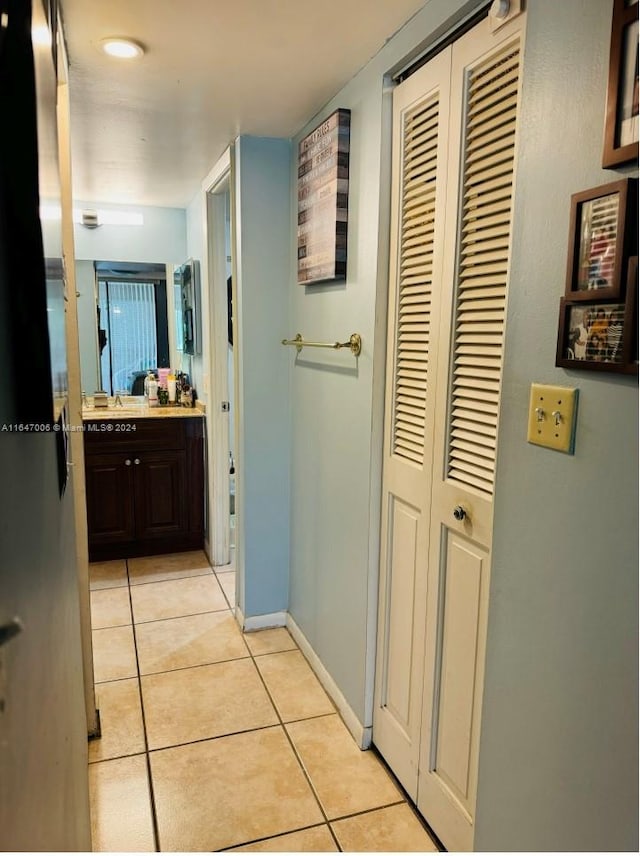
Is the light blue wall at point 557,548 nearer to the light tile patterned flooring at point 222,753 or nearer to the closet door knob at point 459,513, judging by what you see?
the closet door knob at point 459,513

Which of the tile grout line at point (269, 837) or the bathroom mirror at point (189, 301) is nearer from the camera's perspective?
the tile grout line at point (269, 837)

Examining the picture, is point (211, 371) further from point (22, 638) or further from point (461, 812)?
point (22, 638)

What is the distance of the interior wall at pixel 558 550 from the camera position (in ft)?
3.08

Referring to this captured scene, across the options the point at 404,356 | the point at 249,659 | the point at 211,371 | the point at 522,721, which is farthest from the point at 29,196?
the point at 211,371

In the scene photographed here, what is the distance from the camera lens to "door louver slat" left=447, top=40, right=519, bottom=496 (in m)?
1.32

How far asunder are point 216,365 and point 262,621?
143cm

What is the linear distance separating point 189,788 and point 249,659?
74 cm

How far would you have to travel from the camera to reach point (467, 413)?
1491 millimetres

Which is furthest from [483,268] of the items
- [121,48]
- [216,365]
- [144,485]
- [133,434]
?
[144,485]

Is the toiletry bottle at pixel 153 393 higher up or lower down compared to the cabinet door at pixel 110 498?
higher up

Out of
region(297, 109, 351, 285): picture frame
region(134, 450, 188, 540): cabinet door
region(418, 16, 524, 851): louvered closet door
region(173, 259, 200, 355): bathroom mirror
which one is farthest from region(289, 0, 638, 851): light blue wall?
region(134, 450, 188, 540): cabinet door

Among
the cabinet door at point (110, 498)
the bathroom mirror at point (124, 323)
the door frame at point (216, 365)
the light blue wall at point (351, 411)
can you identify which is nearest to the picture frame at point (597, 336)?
the light blue wall at point (351, 411)

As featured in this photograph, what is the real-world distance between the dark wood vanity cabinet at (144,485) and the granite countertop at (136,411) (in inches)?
1.2

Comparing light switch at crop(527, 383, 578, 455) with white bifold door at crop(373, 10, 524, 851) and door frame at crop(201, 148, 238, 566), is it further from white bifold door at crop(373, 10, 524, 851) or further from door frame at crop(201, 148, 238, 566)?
door frame at crop(201, 148, 238, 566)
